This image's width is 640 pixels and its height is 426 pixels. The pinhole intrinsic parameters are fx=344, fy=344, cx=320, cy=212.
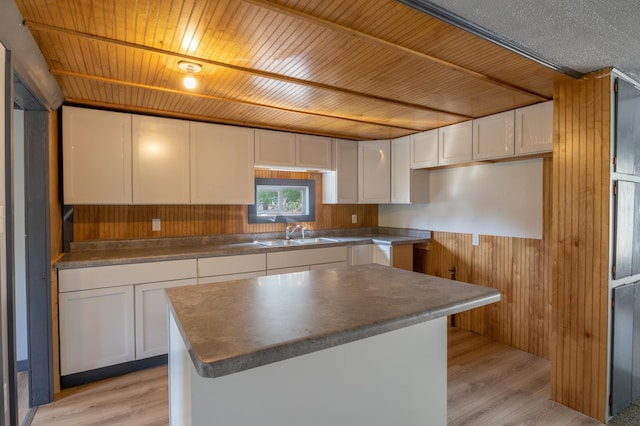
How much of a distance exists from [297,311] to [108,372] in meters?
2.34

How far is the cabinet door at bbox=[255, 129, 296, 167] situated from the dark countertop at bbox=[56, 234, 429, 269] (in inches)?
35.2

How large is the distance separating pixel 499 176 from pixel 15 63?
144 inches

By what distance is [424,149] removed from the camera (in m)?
3.79

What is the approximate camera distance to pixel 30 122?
7.50 ft

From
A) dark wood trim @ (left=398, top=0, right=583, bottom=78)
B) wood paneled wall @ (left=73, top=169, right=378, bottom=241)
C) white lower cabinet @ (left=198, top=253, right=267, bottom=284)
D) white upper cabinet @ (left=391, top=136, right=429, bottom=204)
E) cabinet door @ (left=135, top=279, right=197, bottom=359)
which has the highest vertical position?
dark wood trim @ (left=398, top=0, right=583, bottom=78)

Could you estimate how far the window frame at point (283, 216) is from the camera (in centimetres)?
385

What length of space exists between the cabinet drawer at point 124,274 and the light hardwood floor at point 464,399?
750 mm

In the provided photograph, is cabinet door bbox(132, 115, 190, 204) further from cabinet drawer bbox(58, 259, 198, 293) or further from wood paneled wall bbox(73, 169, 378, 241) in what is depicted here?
cabinet drawer bbox(58, 259, 198, 293)

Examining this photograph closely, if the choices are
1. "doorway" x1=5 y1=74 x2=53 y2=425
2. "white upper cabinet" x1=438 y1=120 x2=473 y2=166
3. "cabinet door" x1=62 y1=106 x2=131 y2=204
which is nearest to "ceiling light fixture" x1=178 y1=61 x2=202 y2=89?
"doorway" x1=5 y1=74 x2=53 y2=425

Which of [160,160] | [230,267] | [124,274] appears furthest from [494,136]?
[124,274]

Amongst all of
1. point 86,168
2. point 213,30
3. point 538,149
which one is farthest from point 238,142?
point 538,149

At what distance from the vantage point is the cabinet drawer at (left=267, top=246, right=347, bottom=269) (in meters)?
3.36

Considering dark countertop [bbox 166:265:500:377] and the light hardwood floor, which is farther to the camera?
the light hardwood floor

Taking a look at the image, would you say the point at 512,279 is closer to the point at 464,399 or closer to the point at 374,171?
the point at 464,399
